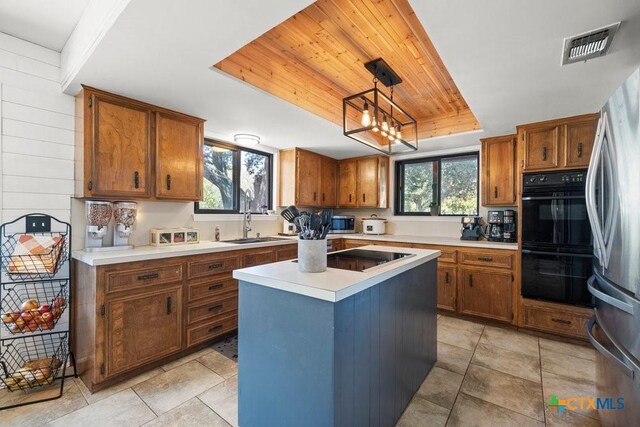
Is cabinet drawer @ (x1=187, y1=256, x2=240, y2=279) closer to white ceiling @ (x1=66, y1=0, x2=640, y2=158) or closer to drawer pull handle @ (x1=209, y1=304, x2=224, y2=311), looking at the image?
drawer pull handle @ (x1=209, y1=304, x2=224, y2=311)

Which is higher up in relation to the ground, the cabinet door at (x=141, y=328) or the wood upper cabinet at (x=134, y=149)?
the wood upper cabinet at (x=134, y=149)

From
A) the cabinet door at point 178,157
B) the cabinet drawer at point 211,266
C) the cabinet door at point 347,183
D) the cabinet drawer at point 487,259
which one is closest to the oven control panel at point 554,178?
the cabinet drawer at point 487,259

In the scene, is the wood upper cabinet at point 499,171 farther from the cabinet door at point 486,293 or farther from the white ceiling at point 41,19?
the white ceiling at point 41,19

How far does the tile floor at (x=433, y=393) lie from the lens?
1.71 metres

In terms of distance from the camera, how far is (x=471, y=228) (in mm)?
3598

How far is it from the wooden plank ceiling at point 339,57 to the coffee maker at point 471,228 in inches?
58.6

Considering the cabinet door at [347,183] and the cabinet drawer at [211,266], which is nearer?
the cabinet drawer at [211,266]

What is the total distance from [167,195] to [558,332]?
4024mm

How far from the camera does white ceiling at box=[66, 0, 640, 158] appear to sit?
138 cm

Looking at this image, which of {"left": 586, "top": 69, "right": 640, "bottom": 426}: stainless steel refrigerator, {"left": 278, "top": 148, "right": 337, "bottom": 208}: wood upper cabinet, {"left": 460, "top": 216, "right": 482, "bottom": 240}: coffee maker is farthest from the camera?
{"left": 278, "top": 148, "right": 337, "bottom": 208}: wood upper cabinet

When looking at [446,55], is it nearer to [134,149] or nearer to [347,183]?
[134,149]

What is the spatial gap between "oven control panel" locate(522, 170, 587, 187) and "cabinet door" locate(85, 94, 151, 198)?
3766 millimetres

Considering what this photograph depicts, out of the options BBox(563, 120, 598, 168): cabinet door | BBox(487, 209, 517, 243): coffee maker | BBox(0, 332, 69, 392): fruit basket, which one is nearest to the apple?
BBox(0, 332, 69, 392): fruit basket

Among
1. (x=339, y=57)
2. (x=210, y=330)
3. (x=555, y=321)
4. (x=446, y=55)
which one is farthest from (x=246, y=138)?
(x=555, y=321)
